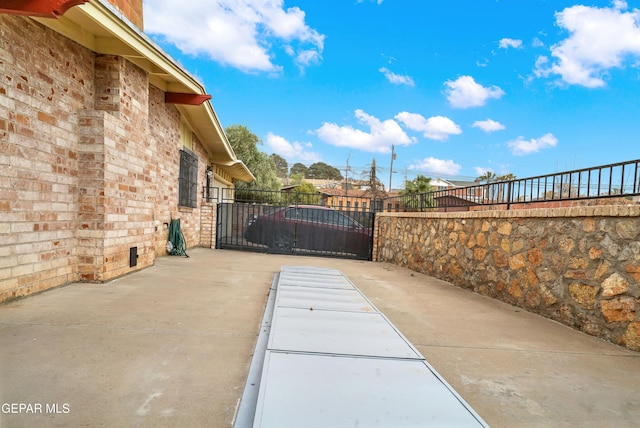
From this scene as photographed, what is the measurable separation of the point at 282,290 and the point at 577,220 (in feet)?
10.8

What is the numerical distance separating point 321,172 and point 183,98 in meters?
61.8

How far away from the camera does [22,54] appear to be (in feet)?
11.5

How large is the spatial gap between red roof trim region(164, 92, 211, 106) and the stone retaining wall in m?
5.23

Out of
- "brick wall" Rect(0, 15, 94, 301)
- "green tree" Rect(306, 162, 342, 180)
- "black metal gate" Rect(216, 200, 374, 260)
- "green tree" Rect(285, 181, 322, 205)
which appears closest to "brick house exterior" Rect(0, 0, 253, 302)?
"brick wall" Rect(0, 15, 94, 301)

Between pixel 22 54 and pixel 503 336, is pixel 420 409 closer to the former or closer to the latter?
pixel 503 336

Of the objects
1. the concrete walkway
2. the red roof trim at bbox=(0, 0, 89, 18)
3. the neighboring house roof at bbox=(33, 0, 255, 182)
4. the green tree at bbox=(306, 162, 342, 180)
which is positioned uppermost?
the green tree at bbox=(306, 162, 342, 180)

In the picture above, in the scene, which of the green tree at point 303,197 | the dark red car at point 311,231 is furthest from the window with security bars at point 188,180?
the green tree at point 303,197

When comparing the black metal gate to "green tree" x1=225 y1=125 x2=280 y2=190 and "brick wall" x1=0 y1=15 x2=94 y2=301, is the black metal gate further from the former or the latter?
"green tree" x1=225 y1=125 x2=280 y2=190

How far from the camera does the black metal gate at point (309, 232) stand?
10.1 meters

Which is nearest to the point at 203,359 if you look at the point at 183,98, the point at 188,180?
the point at 183,98

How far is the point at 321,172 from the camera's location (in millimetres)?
68812

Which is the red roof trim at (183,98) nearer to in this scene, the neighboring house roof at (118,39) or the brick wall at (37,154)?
the neighboring house roof at (118,39)

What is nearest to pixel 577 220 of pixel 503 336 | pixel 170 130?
pixel 503 336

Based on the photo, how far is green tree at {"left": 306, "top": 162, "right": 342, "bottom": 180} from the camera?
67438 millimetres
